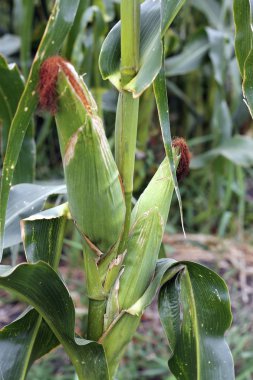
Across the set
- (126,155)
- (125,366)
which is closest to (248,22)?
(126,155)

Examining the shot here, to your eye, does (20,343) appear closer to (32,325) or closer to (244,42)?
(32,325)

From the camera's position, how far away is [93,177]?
0.61 metres

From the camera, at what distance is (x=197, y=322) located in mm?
708

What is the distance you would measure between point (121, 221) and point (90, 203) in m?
0.04

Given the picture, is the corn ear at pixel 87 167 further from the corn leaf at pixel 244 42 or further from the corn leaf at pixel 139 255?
the corn leaf at pixel 244 42

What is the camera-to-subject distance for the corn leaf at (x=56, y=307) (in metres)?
0.65

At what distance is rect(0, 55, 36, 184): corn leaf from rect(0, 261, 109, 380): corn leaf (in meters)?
0.31

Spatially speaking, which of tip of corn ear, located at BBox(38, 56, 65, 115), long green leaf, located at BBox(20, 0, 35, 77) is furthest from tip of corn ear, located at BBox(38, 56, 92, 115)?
long green leaf, located at BBox(20, 0, 35, 77)

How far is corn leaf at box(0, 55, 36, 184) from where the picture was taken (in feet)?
3.01

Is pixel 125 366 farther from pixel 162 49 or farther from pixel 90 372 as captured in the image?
pixel 162 49

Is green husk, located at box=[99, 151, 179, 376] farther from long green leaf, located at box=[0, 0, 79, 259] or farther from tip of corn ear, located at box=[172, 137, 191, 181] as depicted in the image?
long green leaf, located at box=[0, 0, 79, 259]

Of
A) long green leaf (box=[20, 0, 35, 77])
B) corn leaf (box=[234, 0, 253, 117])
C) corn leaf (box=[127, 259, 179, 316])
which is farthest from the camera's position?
long green leaf (box=[20, 0, 35, 77])

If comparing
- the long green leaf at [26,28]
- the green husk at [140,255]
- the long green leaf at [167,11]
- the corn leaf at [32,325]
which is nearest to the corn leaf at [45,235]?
the corn leaf at [32,325]

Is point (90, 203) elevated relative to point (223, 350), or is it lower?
elevated
